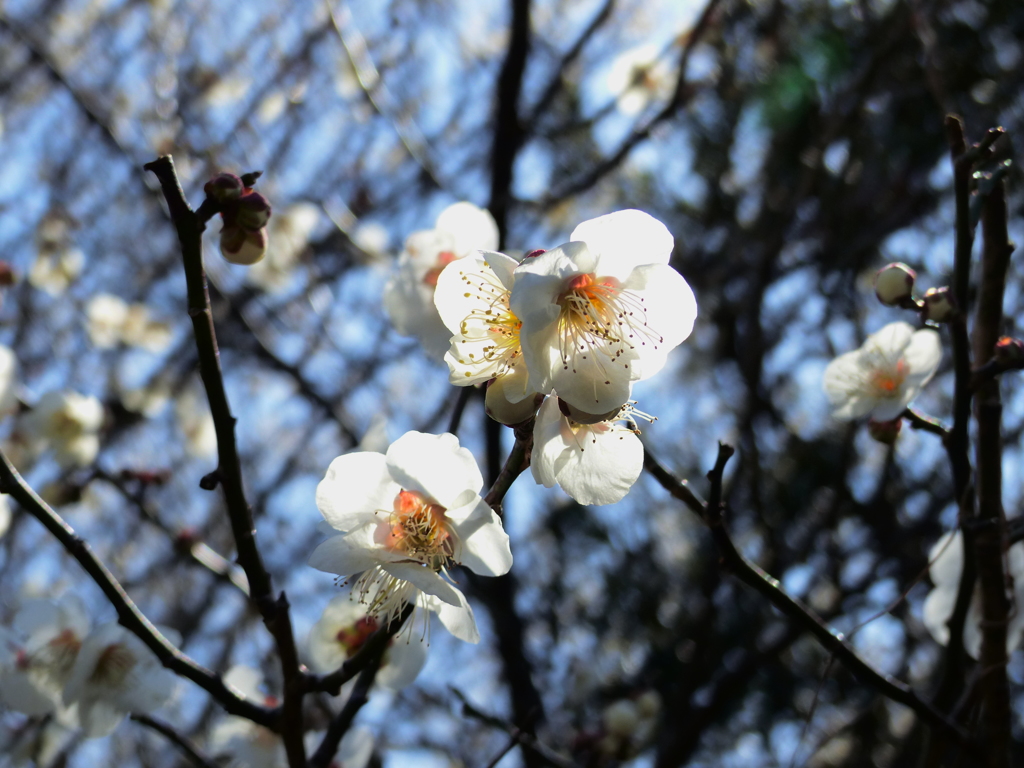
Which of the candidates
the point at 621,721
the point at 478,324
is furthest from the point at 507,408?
the point at 621,721

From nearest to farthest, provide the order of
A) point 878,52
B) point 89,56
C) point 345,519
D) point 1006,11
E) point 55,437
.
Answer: point 345,519 < point 55,437 < point 878,52 < point 1006,11 < point 89,56

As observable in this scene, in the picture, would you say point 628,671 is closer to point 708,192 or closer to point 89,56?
point 708,192

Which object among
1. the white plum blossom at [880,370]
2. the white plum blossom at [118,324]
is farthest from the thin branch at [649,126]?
the white plum blossom at [118,324]

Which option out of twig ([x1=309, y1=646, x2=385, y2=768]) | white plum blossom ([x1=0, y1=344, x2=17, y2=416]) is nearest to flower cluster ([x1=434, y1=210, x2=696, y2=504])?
twig ([x1=309, y1=646, x2=385, y2=768])

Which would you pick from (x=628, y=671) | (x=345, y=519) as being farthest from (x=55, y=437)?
(x=628, y=671)

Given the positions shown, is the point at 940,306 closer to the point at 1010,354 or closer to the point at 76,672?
the point at 1010,354

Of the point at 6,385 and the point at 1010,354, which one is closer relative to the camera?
the point at 1010,354

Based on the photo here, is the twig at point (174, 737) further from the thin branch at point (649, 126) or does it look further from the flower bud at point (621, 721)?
the thin branch at point (649, 126)
